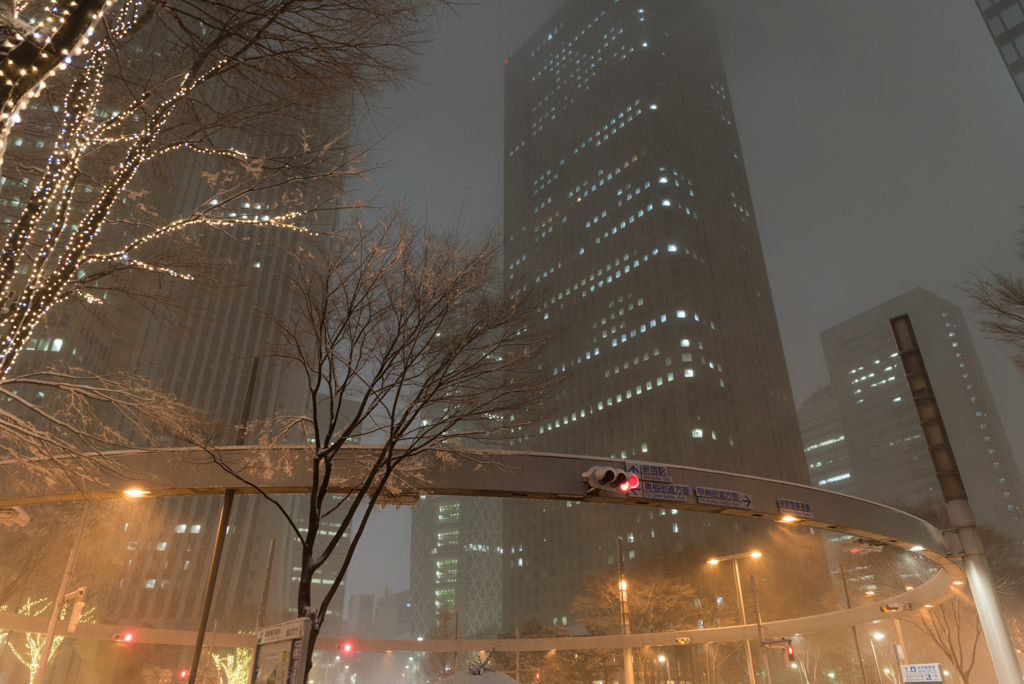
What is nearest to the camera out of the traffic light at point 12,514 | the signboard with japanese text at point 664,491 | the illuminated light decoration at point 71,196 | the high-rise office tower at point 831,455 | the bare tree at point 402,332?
the illuminated light decoration at point 71,196

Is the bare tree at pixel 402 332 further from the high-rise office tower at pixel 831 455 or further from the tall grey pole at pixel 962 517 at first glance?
the high-rise office tower at pixel 831 455

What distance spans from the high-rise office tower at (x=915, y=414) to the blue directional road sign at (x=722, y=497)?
13976 centimetres

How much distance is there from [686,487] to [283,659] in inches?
391

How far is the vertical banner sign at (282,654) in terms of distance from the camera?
6.82 meters

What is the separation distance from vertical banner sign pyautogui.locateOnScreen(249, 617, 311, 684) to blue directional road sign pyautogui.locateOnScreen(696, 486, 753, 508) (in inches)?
396

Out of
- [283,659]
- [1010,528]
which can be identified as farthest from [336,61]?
[1010,528]

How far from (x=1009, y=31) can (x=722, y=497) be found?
45.2 meters

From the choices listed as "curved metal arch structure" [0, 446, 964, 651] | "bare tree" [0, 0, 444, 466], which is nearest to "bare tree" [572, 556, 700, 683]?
"curved metal arch structure" [0, 446, 964, 651]

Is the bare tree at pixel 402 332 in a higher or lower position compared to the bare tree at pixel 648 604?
higher

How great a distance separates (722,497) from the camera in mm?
14102

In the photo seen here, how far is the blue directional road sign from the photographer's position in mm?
13953

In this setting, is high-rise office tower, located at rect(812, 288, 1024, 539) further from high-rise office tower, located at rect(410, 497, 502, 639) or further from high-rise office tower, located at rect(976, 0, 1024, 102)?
high-rise office tower, located at rect(976, 0, 1024, 102)

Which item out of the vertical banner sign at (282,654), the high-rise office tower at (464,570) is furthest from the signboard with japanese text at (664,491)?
the high-rise office tower at (464,570)

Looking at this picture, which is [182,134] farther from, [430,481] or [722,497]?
[722,497]
